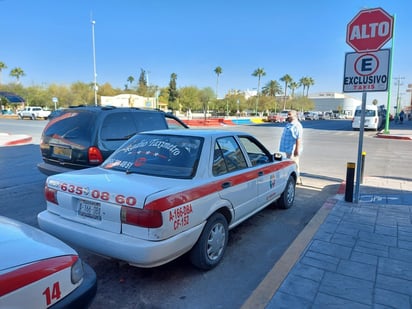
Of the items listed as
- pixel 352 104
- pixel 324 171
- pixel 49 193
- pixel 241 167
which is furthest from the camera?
pixel 352 104

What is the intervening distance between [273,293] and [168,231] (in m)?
1.17

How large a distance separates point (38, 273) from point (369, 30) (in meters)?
5.85

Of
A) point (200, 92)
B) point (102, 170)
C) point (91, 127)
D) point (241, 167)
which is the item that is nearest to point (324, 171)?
point (241, 167)

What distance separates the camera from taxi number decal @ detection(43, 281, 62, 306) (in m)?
1.81

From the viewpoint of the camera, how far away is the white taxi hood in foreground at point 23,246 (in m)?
1.80

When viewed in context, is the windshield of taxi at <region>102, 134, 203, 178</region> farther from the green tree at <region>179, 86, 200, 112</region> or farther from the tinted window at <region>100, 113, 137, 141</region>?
the green tree at <region>179, 86, 200, 112</region>

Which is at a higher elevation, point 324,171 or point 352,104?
point 352,104

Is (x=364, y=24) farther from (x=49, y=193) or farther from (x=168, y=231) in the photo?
(x=49, y=193)

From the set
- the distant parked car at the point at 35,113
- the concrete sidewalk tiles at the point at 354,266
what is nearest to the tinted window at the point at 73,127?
the concrete sidewalk tiles at the point at 354,266

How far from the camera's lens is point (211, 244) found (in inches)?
136

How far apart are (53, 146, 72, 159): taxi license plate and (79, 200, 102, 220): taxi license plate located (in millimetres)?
2663

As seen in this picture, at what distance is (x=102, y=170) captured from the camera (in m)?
3.67

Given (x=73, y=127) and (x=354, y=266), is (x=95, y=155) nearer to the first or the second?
(x=73, y=127)

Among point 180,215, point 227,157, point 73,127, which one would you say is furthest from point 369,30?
point 73,127
